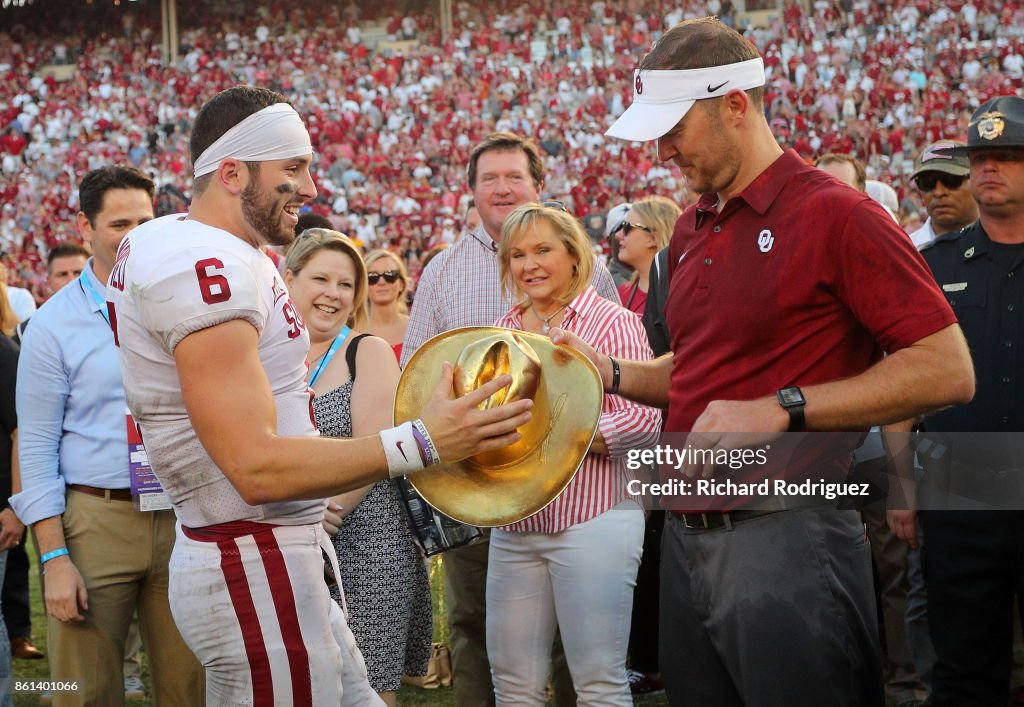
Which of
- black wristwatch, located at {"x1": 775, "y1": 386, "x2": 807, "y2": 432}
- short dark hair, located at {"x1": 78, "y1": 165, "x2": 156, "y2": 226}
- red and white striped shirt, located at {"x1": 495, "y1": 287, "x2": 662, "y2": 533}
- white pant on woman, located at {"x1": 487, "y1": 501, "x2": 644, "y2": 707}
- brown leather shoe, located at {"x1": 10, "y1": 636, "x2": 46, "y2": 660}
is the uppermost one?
short dark hair, located at {"x1": 78, "y1": 165, "x2": 156, "y2": 226}

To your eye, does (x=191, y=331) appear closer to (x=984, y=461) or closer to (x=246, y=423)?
(x=246, y=423)

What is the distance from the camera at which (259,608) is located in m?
2.41

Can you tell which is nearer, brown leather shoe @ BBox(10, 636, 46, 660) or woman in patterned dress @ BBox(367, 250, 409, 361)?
brown leather shoe @ BBox(10, 636, 46, 660)

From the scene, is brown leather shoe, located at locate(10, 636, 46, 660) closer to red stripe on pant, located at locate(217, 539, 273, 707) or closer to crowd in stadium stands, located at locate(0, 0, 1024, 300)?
red stripe on pant, located at locate(217, 539, 273, 707)

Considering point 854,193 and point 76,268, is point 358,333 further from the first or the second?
point 76,268

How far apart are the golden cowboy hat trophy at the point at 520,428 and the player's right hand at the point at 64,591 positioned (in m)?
1.69

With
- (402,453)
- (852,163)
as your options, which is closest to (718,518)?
(402,453)

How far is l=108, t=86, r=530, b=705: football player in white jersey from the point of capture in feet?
7.34

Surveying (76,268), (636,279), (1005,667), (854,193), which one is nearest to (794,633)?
(854,193)

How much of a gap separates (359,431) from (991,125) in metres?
2.52

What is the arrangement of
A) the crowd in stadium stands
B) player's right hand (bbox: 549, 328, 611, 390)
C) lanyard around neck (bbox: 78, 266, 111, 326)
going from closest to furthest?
1. player's right hand (bbox: 549, 328, 611, 390)
2. lanyard around neck (bbox: 78, 266, 111, 326)
3. the crowd in stadium stands

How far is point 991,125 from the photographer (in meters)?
3.88

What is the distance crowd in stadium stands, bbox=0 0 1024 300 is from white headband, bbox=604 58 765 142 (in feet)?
51.8

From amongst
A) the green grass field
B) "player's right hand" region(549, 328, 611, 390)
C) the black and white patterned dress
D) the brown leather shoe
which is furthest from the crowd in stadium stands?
"player's right hand" region(549, 328, 611, 390)
